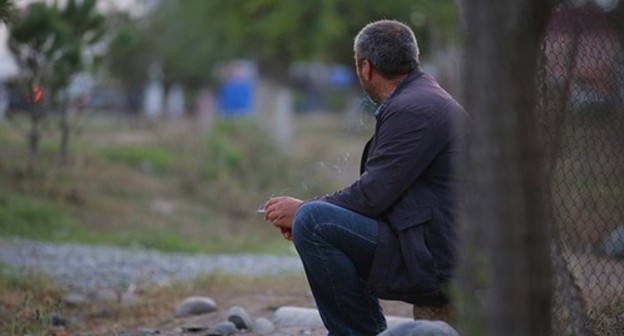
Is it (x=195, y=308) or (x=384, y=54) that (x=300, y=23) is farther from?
(x=384, y=54)

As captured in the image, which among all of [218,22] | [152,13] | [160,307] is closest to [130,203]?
[160,307]

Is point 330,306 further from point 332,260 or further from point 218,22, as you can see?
point 218,22

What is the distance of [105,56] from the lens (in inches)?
669

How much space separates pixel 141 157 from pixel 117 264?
8.56 metres

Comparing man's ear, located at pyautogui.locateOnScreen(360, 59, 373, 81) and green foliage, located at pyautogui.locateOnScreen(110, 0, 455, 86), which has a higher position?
green foliage, located at pyautogui.locateOnScreen(110, 0, 455, 86)

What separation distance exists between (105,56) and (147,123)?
7.59m

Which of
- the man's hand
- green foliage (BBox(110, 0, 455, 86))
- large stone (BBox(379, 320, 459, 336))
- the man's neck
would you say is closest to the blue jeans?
the man's hand

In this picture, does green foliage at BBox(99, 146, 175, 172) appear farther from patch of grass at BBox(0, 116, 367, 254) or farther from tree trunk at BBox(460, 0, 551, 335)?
tree trunk at BBox(460, 0, 551, 335)

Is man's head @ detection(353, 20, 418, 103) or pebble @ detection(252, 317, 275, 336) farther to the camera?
pebble @ detection(252, 317, 275, 336)

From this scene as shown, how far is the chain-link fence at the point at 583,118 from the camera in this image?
5.11 m

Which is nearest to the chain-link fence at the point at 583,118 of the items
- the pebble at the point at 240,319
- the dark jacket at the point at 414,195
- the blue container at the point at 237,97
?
the dark jacket at the point at 414,195

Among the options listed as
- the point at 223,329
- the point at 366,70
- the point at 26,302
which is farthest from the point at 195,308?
the point at 366,70

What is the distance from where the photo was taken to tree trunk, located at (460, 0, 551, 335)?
9.93 ft

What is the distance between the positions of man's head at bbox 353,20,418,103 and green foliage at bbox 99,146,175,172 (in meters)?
13.5
